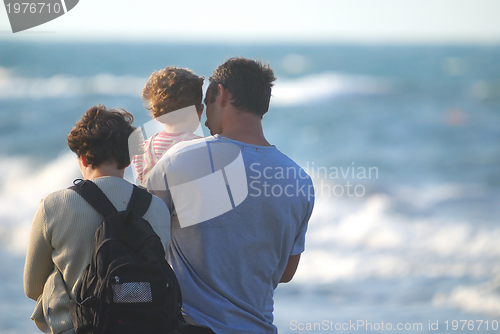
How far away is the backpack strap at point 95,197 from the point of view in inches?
53.9

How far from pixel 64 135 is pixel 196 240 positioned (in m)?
9.95

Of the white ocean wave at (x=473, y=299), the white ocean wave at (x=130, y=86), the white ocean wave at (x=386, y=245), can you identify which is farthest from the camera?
the white ocean wave at (x=130, y=86)

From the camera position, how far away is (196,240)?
1.56 metres

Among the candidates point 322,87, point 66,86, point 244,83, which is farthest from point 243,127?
point 66,86

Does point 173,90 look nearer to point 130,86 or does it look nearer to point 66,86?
point 130,86

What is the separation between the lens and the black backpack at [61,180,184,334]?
50.0 inches

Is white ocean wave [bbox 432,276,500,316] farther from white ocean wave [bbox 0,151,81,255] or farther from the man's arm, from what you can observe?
white ocean wave [bbox 0,151,81,255]

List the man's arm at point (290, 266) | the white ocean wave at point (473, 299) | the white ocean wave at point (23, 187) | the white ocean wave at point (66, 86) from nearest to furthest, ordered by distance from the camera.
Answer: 1. the man's arm at point (290, 266)
2. the white ocean wave at point (473, 299)
3. the white ocean wave at point (23, 187)
4. the white ocean wave at point (66, 86)

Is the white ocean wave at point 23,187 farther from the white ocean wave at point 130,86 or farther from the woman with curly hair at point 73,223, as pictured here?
the woman with curly hair at point 73,223

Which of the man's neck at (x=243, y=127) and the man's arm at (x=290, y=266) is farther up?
the man's neck at (x=243, y=127)

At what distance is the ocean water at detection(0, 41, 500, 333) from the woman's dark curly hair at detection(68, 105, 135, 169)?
11.0ft

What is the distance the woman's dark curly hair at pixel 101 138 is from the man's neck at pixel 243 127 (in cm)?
35

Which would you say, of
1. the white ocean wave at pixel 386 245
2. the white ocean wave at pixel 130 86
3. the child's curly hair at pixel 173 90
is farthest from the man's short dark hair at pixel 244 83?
the white ocean wave at pixel 130 86

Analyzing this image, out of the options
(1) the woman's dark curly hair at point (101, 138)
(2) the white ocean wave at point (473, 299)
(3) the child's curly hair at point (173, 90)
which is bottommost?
(2) the white ocean wave at point (473, 299)
